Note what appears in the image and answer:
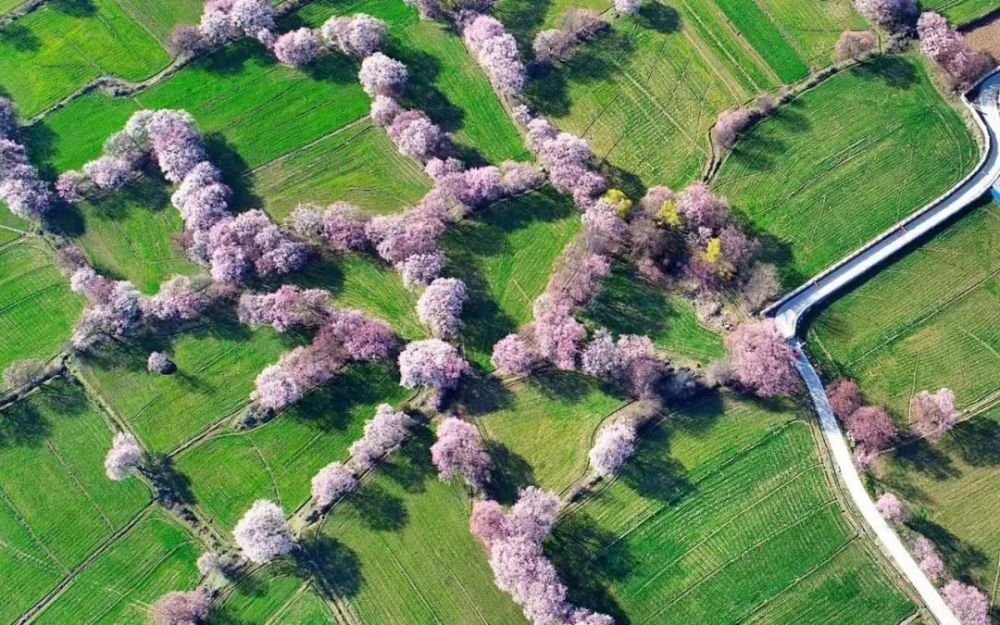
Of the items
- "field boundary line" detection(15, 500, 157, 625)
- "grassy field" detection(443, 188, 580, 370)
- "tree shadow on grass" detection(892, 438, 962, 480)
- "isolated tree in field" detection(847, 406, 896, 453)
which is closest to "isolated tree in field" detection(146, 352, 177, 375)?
"field boundary line" detection(15, 500, 157, 625)

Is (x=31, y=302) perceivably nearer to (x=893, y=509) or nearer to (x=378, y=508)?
(x=378, y=508)

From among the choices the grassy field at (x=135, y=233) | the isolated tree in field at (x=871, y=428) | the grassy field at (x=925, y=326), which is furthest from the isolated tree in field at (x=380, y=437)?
the isolated tree in field at (x=871, y=428)

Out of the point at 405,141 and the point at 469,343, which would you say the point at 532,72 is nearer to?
the point at 405,141

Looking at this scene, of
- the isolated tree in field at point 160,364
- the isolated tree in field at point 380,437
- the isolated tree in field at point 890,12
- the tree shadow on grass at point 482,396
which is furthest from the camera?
the isolated tree in field at point 890,12

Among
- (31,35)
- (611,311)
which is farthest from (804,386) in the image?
(31,35)

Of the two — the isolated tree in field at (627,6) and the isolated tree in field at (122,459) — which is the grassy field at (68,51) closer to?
the isolated tree in field at (122,459)

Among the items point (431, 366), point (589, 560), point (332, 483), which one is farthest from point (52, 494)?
point (589, 560)
